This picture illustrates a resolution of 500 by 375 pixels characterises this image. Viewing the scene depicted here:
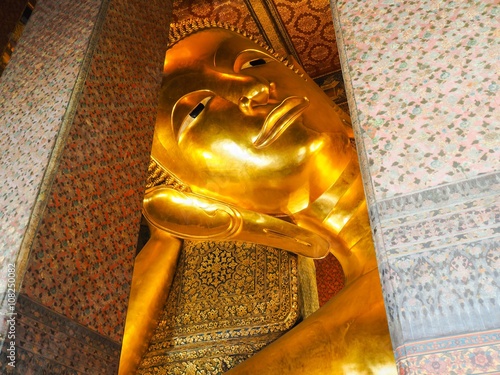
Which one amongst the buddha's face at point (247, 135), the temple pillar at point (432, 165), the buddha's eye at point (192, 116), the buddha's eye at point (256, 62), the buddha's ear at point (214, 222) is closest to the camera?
the temple pillar at point (432, 165)

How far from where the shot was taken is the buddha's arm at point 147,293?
209cm

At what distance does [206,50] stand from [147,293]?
3.39ft

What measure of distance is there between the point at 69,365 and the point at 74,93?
0.66 meters

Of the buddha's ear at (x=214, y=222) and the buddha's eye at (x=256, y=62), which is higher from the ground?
the buddha's eye at (x=256, y=62)

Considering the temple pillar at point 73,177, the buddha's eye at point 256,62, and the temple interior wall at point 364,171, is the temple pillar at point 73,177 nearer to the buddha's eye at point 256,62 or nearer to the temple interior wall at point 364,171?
the temple interior wall at point 364,171

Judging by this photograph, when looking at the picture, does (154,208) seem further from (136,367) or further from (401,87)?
(401,87)

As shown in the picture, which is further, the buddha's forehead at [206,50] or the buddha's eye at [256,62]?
the buddha's eye at [256,62]

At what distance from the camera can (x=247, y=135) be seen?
6.77ft

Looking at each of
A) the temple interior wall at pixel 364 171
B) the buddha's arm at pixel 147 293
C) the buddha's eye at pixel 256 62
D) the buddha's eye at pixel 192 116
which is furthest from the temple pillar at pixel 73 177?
the buddha's arm at pixel 147 293

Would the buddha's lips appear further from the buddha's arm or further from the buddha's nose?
the buddha's arm

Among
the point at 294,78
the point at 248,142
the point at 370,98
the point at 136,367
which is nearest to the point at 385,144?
the point at 370,98

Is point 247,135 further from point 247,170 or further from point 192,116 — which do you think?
point 192,116

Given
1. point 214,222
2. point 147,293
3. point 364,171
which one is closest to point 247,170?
point 214,222

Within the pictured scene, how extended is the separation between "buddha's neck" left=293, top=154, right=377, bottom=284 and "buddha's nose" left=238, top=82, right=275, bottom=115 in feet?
1.46
